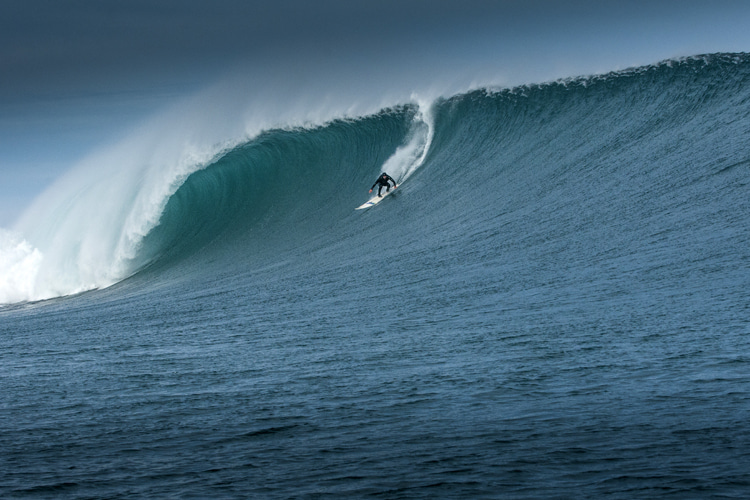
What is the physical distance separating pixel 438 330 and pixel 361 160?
16.1 metres

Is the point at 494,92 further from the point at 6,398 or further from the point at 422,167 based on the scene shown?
the point at 6,398

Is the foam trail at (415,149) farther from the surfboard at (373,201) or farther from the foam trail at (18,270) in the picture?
the foam trail at (18,270)

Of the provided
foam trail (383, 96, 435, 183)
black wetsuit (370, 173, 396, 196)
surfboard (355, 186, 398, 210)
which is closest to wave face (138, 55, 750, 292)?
foam trail (383, 96, 435, 183)

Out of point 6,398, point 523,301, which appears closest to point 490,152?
point 523,301

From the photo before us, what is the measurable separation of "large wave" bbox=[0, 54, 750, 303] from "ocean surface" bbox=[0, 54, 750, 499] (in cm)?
14

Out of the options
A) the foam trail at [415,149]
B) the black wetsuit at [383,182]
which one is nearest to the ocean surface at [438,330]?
the foam trail at [415,149]

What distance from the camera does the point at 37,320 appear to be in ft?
45.3

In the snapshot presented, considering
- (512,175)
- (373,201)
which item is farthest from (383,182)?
(512,175)

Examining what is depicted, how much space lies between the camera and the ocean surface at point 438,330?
4.92m

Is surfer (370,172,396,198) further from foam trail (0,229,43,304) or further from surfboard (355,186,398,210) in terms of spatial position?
foam trail (0,229,43,304)

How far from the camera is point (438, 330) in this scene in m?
8.59

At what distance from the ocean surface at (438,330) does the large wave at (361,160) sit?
138mm

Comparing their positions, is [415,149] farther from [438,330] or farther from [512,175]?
[438,330]

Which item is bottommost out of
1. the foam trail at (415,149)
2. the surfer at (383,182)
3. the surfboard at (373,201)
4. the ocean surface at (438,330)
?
the ocean surface at (438,330)
